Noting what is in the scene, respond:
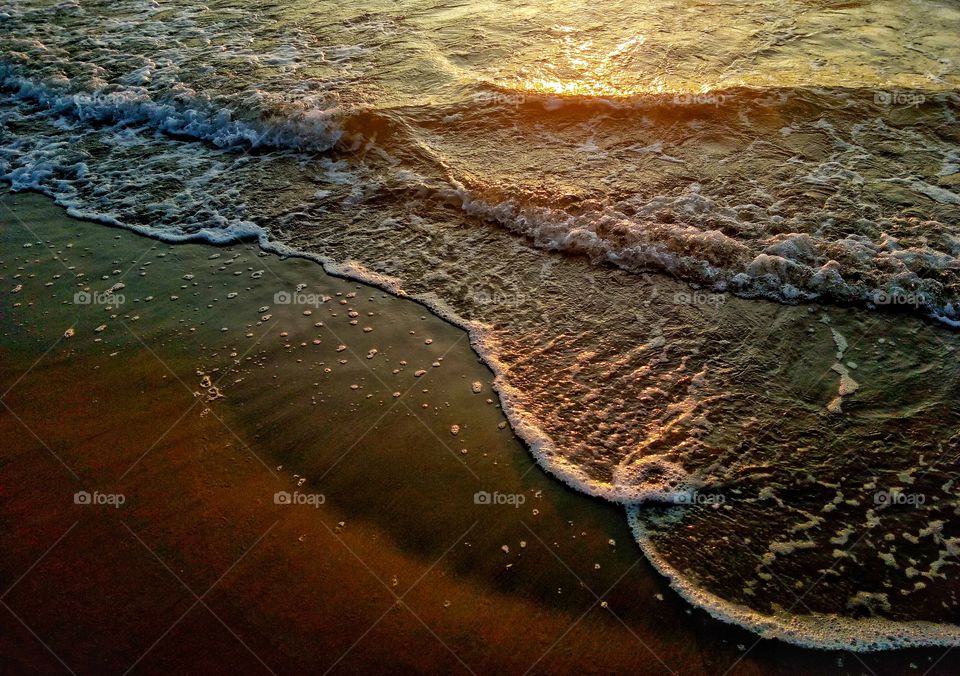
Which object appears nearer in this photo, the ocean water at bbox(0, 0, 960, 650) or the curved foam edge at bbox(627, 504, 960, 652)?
the curved foam edge at bbox(627, 504, 960, 652)

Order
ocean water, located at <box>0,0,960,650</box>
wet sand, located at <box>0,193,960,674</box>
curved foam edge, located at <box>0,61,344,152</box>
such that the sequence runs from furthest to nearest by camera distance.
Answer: curved foam edge, located at <box>0,61,344,152</box>
ocean water, located at <box>0,0,960,650</box>
wet sand, located at <box>0,193,960,674</box>

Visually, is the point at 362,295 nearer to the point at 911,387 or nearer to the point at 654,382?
the point at 654,382

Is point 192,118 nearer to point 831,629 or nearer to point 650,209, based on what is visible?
point 650,209

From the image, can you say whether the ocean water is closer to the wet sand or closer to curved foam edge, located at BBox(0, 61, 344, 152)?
curved foam edge, located at BBox(0, 61, 344, 152)

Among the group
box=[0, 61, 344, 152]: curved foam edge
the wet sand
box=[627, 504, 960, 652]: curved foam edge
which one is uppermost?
box=[0, 61, 344, 152]: curved foam edge

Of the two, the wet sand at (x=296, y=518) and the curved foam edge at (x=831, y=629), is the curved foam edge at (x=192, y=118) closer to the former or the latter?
the wet sand at (x=296, y=518)

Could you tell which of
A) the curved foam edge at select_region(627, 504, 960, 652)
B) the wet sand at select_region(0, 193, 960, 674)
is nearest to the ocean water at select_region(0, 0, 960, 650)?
the curved foam edge at select_region(627, 504, 960, 652)

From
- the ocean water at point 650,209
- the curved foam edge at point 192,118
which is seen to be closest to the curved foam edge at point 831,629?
the ocean water at point 650,209
